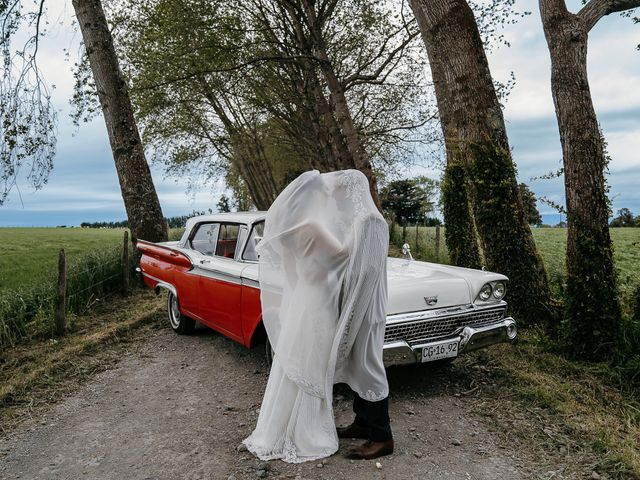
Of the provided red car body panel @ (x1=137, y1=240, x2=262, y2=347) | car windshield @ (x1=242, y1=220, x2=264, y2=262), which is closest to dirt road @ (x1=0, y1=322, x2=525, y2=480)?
red car body panel @ (x1=137, y1=240, x2=262, y2=347)

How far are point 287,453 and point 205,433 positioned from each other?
0.93 meters

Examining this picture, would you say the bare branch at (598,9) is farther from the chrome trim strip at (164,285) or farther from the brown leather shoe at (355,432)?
the chrome trim strip at (164,285)

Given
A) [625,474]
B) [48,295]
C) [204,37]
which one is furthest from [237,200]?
[625,474]

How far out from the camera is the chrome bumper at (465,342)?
14.1 ft

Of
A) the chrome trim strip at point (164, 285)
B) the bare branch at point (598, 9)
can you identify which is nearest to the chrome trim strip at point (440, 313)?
the chrome trim strip at point (164, 285)

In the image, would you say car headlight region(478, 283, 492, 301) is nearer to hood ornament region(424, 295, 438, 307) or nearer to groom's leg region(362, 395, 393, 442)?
hood ornament region(424, 295, 438, 307)

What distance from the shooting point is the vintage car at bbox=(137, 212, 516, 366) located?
4484mm

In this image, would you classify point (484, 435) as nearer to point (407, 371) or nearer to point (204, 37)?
point (407, 371)

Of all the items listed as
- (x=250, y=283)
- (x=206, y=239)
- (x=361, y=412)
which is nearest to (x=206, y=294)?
(x=206, y=239)

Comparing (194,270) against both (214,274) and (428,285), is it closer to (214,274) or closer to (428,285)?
(214,274)

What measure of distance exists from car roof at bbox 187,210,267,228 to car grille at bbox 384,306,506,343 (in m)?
2.09

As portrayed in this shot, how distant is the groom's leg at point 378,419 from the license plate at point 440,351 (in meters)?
1.01

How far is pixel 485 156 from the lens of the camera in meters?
6.85

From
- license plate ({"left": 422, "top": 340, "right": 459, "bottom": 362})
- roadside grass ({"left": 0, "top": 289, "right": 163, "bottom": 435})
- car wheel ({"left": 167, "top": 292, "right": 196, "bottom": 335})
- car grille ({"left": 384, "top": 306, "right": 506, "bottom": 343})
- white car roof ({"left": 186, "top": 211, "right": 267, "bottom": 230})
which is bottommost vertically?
roadside grass ({"left": 0, "top": 289, "right": 163, "bottom": 435})
